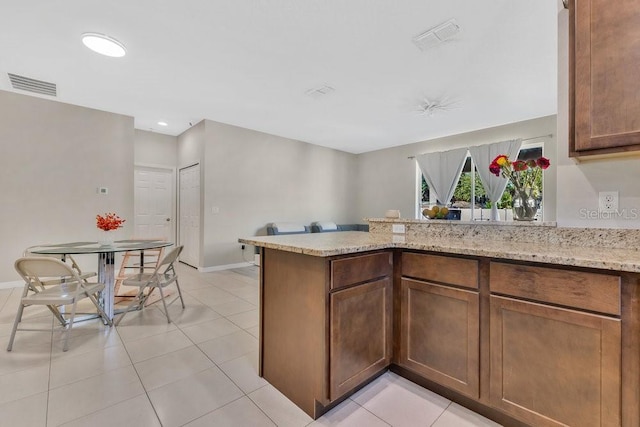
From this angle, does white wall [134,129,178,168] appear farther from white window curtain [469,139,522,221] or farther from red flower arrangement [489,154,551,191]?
white window curtain [469,139,522,221]

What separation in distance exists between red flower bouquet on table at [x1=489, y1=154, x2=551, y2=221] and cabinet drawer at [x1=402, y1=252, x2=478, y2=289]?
741 millimetres

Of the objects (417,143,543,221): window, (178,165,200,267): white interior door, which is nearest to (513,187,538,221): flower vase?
(417,143,543,221): window

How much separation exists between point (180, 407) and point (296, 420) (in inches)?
26.4

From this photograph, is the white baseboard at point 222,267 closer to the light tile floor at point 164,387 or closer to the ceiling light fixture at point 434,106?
the light tile floor at point 164,387

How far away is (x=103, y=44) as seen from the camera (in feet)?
8.66

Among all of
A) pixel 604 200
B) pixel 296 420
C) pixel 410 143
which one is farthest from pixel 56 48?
pixel 410 143

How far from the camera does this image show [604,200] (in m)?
1.52

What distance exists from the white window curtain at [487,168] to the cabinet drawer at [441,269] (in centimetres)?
447

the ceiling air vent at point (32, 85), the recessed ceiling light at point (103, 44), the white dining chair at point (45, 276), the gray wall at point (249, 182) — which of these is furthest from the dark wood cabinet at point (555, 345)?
the ceiling air vent at point (32, 85)

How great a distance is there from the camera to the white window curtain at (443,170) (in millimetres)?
5727

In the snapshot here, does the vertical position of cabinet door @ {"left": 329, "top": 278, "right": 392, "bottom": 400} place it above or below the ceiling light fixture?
below

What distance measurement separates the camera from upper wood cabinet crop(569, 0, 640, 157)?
48.4 inches

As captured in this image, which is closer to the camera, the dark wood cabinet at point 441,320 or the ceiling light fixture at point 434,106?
the dark wood cabinet at point 441,320

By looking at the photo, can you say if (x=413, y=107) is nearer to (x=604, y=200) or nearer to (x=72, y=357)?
(x=604, y=200)
